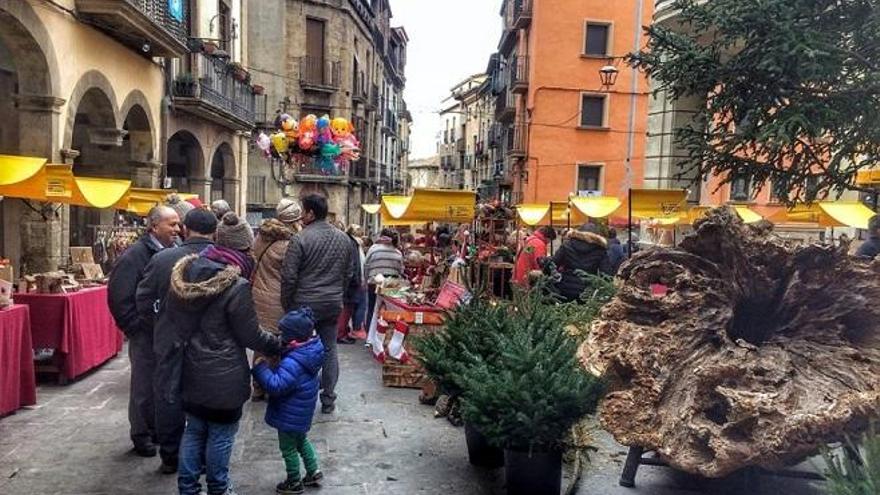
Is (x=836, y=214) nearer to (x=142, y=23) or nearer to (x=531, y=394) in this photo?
(x=531, y=394)

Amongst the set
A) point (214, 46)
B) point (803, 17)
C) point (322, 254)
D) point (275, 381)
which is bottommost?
point (275, 381)

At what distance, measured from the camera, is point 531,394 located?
361 cm

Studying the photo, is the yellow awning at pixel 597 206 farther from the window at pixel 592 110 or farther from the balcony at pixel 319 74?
the balcony at pixel 319 74

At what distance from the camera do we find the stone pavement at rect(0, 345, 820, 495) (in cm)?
411

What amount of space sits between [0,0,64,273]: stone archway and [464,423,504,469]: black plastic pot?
8261 millimetres

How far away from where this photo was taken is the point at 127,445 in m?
4.73

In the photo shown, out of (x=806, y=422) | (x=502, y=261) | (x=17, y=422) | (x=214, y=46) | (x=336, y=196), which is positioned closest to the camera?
(x=806, y=422)

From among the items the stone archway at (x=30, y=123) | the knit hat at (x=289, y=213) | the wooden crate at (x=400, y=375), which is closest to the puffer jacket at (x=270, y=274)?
the knit hat at (x=289, y=213)

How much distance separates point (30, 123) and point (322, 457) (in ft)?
26.3

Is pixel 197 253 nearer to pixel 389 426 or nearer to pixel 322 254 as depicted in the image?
pixel 322 254

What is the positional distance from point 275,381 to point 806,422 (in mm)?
2774

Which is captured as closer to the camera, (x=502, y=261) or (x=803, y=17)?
(x=803, y=17)

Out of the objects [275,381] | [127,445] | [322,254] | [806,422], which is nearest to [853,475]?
[806,422]

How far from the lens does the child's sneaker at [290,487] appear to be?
3.97 m
